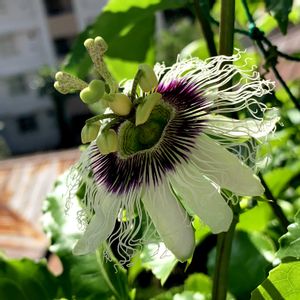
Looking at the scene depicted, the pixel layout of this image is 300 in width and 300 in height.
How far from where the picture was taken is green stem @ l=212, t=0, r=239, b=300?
18.2 inches

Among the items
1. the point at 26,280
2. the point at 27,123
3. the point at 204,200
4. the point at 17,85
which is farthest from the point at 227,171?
the point at 27,123

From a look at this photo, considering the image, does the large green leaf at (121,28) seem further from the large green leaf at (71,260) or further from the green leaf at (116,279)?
the green leaf at (116,279)

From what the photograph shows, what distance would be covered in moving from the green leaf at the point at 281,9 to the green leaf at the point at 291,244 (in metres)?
0.24

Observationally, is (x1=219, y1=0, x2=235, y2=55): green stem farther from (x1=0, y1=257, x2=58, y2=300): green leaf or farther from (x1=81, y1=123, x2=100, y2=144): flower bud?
(x1=0, y1=257, x2=58, y2=300): green leaf

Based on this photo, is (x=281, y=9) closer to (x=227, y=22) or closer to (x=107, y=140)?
(x=227, y=22)

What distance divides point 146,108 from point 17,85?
14339 millimetres

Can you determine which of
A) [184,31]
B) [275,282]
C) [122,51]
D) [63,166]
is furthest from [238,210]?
[184,31]

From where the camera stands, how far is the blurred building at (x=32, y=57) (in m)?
14.0

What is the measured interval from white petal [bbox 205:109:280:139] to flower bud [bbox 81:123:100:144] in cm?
8

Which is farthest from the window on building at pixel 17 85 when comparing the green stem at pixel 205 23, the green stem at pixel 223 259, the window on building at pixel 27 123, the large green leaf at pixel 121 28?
the green stem at pixel 223 259

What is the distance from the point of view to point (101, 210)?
460mm

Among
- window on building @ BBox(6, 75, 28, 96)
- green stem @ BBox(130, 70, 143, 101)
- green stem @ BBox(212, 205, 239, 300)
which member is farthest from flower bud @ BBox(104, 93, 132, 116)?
window on building @ BBox(6, 75, 28, 96)

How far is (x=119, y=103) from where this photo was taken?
436mm

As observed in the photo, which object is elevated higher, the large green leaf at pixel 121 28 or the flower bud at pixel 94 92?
the large green leaf at pixel 121 28
